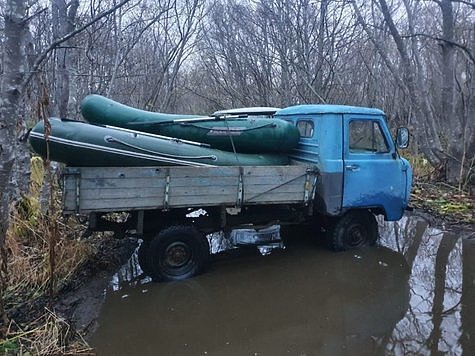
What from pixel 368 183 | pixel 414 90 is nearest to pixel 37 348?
pixel 368 183

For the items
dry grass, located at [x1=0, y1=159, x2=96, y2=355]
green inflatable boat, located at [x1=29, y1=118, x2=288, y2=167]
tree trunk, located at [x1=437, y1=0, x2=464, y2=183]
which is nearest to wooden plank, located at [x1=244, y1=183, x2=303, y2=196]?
green inflatable boat, located at [x1=29, y1=118, x2=288, y2=167]

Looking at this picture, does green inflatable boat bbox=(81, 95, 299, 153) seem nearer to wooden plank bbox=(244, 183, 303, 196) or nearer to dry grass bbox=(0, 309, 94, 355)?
wooden plank bbox=(244, 183, 303, 196)

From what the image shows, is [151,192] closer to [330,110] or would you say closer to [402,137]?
[330,110]

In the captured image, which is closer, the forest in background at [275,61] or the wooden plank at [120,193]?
the wooden plank at [120,193]

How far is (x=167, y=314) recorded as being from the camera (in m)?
4.28

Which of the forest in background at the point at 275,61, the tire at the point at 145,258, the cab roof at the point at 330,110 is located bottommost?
the tire at the point at 145,258

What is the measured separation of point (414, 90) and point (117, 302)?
8.57 metres

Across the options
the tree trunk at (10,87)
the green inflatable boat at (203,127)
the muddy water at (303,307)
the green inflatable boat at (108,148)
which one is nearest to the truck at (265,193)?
the green inflatable boat at (108,148)

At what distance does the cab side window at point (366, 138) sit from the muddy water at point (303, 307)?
1.57 metres

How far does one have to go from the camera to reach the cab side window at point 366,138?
577 cm

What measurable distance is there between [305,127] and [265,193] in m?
1.35

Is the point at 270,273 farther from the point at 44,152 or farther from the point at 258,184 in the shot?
the point at 44,152

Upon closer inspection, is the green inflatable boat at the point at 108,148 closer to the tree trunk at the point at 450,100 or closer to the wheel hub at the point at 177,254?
the wheel hub at the point at 177,254

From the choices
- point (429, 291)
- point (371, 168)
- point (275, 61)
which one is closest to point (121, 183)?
point (371, 168)
